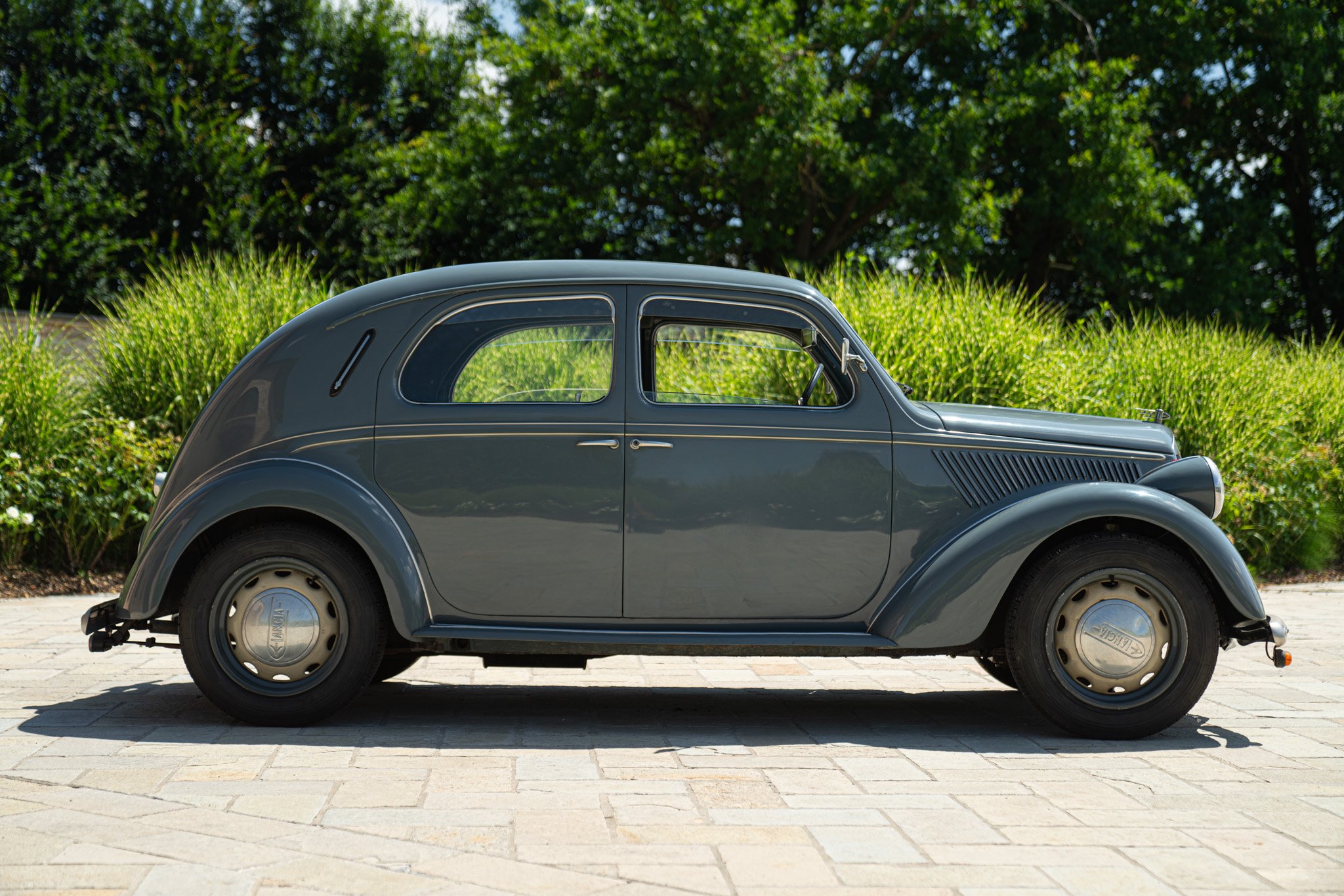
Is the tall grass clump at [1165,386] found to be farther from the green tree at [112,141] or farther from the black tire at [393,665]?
the green tree at [112,141]

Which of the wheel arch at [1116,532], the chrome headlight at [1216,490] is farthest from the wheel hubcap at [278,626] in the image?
the chrome headlight at [1216,490]

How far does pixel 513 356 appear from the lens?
16.9ft

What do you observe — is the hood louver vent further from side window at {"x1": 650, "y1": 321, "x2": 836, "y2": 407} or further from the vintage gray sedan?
side window at {"x1": 650, "y1": 321, "x2": 836, "y2": 407}

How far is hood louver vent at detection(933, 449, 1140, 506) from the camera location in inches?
193

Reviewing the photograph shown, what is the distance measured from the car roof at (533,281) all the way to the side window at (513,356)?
98 millimetres

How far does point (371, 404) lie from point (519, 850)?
2161 mm

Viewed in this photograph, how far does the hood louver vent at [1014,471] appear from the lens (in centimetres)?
489

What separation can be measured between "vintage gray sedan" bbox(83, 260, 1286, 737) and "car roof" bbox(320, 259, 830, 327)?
0.28 meters

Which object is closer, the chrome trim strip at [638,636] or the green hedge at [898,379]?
the chrome trim strip at [638,636]

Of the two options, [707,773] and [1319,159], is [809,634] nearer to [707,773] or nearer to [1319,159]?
[707,773]

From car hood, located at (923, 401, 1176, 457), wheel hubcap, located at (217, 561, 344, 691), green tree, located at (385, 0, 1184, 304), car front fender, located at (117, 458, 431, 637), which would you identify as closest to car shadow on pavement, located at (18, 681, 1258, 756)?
wheel hubcap, located at (217, 561, 344, 691)

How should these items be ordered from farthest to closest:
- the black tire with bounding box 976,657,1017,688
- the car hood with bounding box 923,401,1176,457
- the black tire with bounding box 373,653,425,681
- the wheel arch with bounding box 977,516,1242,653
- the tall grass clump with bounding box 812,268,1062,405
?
the tall grass clump with bounding box 812,268,1062,405
the black tire with bounding box 373,653,425,681
the black tire with bounding box 976,657,1017,688
the car hood with bounding box 923,401,1176,457
the wheel arch with bounding box 977,516,1242,653

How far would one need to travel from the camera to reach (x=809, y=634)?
4.80 m

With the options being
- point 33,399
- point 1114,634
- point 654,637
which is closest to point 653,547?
point 654,637
